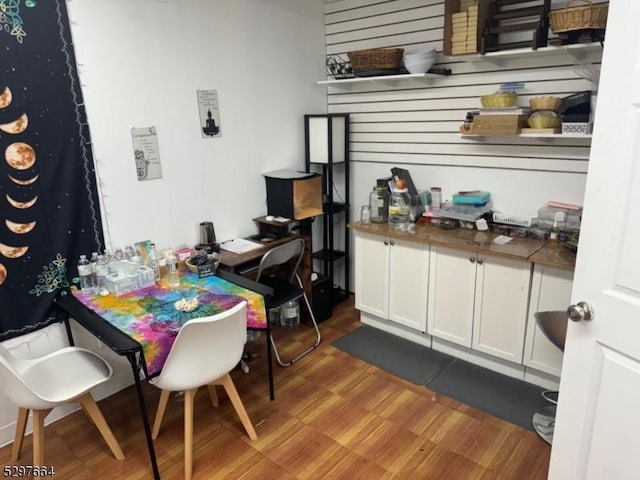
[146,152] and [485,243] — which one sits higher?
[146,152]

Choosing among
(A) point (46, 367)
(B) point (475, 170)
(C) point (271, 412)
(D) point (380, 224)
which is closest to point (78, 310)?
(A) point (46, 367)

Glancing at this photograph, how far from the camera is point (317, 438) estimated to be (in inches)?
94.8

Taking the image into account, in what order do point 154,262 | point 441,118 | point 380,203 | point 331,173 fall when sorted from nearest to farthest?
point 154,262 → point 441,118 → point 380,203 → point 331,173

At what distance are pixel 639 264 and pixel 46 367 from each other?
2.65 meters

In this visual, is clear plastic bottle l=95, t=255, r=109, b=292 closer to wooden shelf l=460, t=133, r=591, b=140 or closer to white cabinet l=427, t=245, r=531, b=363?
white cabinet l=427, t=245, r=531, b=363

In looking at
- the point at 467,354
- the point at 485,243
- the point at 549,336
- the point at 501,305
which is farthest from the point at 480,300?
the point at 549,336

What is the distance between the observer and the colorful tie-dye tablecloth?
203 cm

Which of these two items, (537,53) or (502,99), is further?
(502,99)

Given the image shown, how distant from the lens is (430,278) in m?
3.06

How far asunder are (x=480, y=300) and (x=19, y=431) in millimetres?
2717

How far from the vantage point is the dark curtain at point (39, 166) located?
2.20 meters

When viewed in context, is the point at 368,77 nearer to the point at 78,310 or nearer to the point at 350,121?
the point at 350,121

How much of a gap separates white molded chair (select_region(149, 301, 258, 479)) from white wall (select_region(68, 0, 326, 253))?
1.08 metres

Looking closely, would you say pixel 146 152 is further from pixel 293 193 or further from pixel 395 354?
pixel 395 354
